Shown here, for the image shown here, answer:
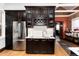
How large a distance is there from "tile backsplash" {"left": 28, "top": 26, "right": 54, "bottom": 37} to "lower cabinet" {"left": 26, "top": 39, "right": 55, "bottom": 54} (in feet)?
2.28

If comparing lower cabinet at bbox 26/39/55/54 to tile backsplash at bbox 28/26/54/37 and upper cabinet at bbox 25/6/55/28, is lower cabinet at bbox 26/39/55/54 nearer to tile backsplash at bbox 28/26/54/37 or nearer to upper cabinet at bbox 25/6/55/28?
tile backsplash at bbox 28/26/54/37

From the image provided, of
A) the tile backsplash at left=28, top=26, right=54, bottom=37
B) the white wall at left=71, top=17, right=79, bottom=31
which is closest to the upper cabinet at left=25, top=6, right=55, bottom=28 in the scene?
the tile backsplash at left=28, top=26, right=54, bottom=37

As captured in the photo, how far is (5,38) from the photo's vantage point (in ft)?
21.7

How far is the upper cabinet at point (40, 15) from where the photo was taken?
612cm

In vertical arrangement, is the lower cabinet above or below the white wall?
below

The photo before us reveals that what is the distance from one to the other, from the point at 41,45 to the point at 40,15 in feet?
4.86

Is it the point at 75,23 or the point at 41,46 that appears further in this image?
the point at 75,23

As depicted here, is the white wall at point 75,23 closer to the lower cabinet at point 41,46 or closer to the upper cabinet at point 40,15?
the upper cabinet at point 40,15

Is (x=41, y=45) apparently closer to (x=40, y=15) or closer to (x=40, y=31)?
(x=40, y=31)

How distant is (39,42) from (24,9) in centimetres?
199

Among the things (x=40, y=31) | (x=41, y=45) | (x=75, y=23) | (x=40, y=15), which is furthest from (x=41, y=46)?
(x=75, y=23)

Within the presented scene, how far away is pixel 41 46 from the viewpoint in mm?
5672

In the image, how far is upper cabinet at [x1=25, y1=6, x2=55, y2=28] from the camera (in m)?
6.12

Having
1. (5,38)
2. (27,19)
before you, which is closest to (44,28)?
(27,19)
